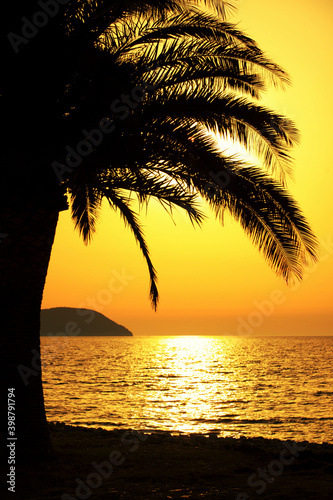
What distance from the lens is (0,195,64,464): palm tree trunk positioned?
7617mm

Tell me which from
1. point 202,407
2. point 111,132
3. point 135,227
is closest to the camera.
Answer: point 111,132

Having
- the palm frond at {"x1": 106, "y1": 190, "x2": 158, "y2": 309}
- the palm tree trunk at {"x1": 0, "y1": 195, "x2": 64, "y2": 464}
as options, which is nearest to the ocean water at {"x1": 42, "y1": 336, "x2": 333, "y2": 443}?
the palm frond at {"x1": 106, "y1": 190, "x2": 158, "y2": 309}

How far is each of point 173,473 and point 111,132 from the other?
17.5ft

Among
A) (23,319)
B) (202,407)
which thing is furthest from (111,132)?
(202,407)

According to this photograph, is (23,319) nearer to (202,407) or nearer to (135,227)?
(135,227)

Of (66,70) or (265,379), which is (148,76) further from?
(265,379)

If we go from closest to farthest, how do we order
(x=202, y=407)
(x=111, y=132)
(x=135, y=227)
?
(x=111, y=132), (x=135, y=227), (x=202, y=407)

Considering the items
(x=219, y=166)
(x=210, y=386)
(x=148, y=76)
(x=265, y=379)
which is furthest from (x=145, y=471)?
(x=265, y=379)

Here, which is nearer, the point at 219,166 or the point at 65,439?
Answer: the point at 219,166

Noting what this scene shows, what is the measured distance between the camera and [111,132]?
24.1ft

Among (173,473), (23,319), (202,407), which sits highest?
(23,319)

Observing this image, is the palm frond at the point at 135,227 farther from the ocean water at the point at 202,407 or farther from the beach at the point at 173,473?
the ocean water at the point at 202,407

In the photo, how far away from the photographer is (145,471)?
790 cm

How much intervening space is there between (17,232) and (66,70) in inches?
98.4
